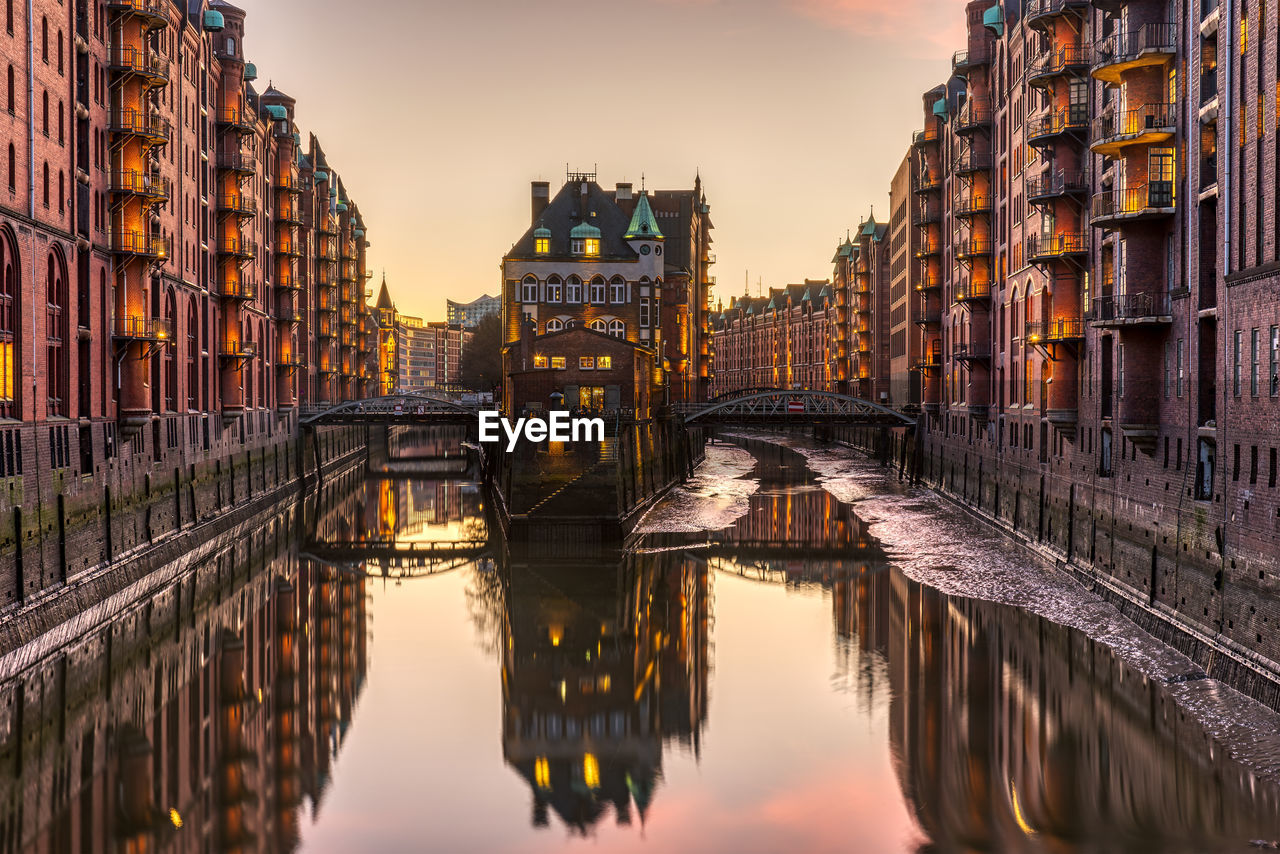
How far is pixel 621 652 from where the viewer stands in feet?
91.9

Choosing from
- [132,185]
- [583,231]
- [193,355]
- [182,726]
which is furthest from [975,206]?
[182,726]

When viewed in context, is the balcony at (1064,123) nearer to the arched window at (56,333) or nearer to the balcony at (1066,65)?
the balcony at (1066,65)

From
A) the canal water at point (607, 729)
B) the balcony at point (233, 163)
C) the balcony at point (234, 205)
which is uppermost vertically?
the balcony at point (233, 163)

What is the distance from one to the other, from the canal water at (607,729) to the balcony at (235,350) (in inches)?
814

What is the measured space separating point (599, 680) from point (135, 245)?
22.1 metres

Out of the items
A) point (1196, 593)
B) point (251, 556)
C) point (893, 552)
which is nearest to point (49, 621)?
point (251, 556)

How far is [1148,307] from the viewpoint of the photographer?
1210 inches

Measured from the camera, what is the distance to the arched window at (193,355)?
160ft

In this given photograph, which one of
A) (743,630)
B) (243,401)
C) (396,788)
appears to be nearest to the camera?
(396,788)

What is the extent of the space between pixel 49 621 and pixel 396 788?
37.3ft

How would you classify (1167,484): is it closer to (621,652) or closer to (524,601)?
(621,652)

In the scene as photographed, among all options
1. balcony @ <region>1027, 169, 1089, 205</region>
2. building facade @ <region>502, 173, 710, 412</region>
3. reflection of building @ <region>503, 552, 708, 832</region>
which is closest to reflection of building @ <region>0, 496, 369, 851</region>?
reflection of building @ <region>503, 552, 708, 832</region>

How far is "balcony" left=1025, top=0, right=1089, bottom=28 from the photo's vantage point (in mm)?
37406

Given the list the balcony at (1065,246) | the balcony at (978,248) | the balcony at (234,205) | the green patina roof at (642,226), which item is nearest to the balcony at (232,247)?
the balcony at (234,205)
